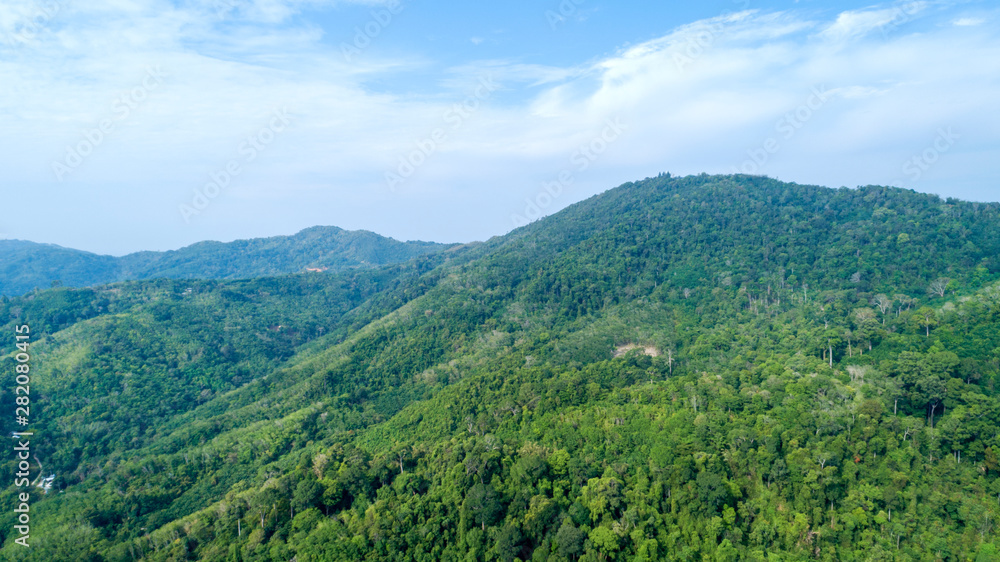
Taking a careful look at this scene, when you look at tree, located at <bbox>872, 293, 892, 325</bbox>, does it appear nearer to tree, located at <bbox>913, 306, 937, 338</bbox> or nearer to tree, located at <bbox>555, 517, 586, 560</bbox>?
tree, located at <bbox>913, 306, 937, 338</bbox>

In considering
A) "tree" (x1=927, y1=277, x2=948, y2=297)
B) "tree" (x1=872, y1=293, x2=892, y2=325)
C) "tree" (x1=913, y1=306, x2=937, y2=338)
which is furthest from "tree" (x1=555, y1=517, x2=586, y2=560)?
"tree" (x1=927, y1=277, x2=948, y2=297)

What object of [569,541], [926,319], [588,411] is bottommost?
[569,541]

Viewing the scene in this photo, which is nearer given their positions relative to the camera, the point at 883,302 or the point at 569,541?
the point at 569,541

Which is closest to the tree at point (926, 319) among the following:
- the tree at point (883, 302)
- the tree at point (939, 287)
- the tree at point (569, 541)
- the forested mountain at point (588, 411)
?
the forested mountain at point (588, 411)

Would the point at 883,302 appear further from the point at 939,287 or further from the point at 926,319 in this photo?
the point at 926,319

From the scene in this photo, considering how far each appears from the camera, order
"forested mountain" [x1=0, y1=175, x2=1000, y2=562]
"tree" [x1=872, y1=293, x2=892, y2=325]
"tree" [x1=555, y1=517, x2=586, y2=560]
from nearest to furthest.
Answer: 1. "tree" [x1=555, y1=517, x2=586, y2=560]
2. "forested mountain" [x1=0, y1=175, x2=1000, y2=562]
3. "tree" [x1=872, y1=293, x2=892, y2=325]

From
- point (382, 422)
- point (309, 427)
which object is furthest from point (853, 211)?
point (309, 427)

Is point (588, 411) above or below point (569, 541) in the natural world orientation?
above

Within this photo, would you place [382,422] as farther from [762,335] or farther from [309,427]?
[762,335]

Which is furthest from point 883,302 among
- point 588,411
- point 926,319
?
point 588,411
